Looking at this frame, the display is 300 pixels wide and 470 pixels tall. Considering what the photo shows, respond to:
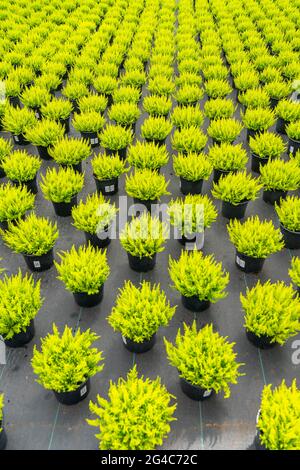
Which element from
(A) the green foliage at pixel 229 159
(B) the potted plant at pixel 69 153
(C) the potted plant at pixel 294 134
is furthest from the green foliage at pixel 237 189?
(B) the potted plant at pixel 69 153

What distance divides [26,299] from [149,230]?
71.9 inches

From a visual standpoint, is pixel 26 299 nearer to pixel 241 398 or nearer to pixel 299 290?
pixel 241 398

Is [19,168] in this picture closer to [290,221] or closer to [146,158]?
[146,158]

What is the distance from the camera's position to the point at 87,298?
17.0 ft

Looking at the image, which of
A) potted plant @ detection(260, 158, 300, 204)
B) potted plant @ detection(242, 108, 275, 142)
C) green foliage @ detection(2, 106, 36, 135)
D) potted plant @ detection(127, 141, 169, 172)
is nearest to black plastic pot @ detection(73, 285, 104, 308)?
potted plant @ detection(127, 141, 169, 172)

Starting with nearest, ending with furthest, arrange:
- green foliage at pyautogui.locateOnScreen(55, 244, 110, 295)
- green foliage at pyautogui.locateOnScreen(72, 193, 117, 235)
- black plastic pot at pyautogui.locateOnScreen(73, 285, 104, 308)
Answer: green foliage at pyautogui.locateOnScreen(55, 244, 110, 295), black plastic pot at pyautogui.locateOnScreen(73, 285, 104, 308), green foliage at pyautogui.locateOnScreen(72, 193, 117, 235)

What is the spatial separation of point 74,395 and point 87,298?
4.40ft

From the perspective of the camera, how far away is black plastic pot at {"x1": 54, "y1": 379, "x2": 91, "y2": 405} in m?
4.11

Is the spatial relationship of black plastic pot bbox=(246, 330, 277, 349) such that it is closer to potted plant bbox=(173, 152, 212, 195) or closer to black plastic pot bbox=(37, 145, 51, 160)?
potted plant bbox=(173, 152, 212, 195)

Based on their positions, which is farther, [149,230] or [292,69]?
[292,69]

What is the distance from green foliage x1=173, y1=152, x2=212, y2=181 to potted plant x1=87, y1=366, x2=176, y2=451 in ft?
12.6

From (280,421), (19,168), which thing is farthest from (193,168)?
(280,421)

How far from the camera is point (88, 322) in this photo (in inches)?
201
